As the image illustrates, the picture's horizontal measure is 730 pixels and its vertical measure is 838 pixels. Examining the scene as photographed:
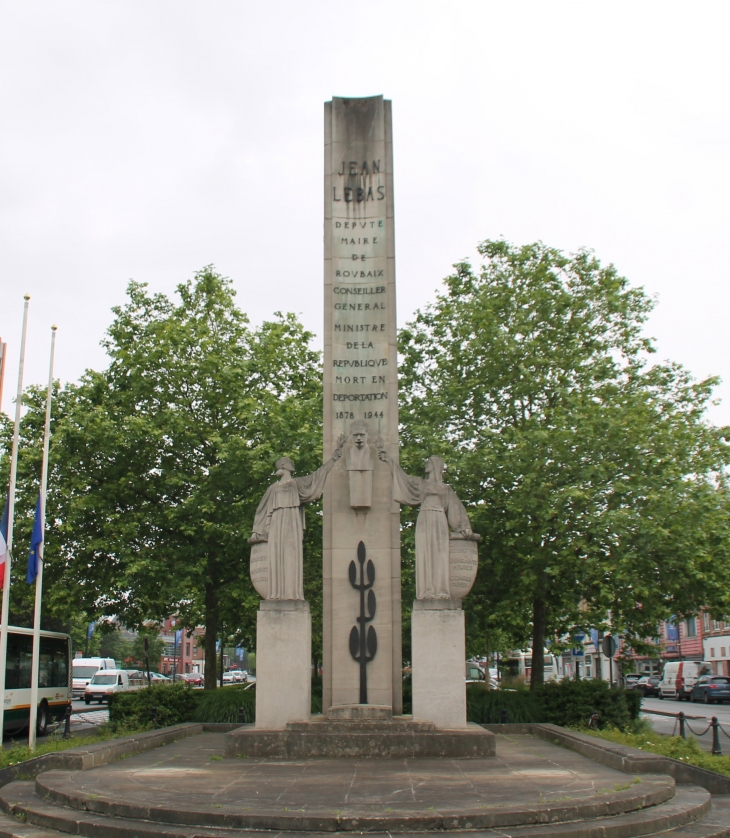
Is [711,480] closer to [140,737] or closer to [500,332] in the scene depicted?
[500,332]

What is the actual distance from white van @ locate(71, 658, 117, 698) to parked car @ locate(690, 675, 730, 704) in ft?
111

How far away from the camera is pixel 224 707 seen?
20.2 meters

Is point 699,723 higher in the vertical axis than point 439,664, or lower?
lower

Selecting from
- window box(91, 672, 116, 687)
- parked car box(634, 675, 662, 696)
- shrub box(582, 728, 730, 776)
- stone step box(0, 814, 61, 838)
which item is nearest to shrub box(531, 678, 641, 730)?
shrub box(582, 728, 730, 776)

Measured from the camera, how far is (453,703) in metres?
14.2

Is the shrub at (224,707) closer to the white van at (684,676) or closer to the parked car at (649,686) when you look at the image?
the white van at (684,676)

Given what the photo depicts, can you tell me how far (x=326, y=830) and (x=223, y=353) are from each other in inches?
792

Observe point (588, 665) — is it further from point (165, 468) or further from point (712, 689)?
point (165, 468)

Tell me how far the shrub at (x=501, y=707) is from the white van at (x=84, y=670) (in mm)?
36349

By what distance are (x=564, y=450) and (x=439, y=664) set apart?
9.97 metres

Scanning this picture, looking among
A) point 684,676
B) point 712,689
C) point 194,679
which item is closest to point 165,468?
point 712,689

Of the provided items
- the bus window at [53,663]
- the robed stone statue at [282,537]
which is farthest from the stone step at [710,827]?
the bus window at [53,663]

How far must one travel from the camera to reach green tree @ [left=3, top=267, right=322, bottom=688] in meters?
25.1

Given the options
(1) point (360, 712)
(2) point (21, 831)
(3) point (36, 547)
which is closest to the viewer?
(2) point (21, 831)
